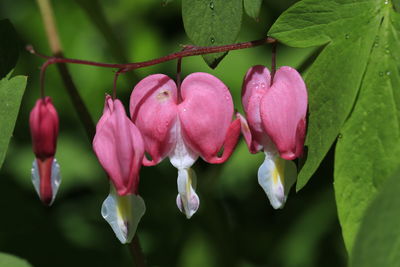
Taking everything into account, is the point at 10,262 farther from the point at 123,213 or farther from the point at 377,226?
the point at 377,226

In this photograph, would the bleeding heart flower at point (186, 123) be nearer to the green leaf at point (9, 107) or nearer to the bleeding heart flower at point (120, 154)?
the bleeding heart flower at point (120, 154)

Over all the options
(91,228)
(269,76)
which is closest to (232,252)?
(91,228)

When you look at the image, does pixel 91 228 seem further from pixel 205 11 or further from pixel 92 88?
pixel 205 11

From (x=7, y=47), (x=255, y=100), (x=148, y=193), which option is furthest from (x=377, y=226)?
(x=148, y=193)

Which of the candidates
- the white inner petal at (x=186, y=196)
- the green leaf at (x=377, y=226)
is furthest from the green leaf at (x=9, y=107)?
the green leaf at (x=377, y=226)

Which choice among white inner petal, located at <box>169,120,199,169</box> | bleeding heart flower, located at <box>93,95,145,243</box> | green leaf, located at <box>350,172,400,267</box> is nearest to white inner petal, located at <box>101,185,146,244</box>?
bleeding heart flower, located at <box>93,95,145,243</box>
